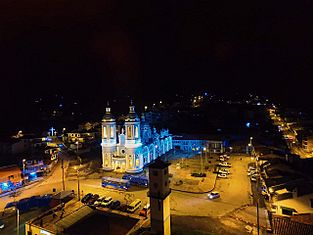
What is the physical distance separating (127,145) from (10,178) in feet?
46.3

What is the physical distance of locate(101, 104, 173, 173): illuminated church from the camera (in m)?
32.9

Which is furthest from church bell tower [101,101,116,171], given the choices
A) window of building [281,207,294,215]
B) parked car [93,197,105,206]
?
window of building [281,207,294,215]

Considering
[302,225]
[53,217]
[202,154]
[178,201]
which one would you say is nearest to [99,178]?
[178,201]

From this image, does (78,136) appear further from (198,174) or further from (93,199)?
(198,174)

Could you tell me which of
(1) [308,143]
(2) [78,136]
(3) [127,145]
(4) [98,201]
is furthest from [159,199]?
(2) [78,136]

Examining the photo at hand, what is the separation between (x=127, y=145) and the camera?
3300 centimetres

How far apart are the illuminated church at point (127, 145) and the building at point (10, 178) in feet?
34.0

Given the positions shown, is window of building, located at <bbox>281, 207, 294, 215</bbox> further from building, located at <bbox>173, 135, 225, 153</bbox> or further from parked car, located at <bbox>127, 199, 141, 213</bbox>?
building, located at <bbox>173, 135, 225, 153</bbox>

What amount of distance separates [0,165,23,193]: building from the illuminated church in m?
10.4

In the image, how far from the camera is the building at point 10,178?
2787 centimetres

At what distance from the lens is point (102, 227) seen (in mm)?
16547

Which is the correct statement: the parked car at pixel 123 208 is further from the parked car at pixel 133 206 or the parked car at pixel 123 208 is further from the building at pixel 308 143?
the building at pixel 308 143

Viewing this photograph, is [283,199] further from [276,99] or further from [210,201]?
[276,99]

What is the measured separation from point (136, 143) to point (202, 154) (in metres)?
13.2
